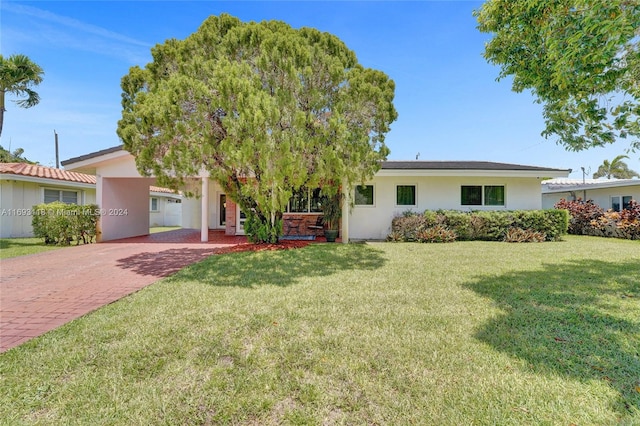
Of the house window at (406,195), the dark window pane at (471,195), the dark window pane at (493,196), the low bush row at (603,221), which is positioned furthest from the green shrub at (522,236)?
the low bush row at (603,221)

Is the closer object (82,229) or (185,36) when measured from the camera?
(185,36)

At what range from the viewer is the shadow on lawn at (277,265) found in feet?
21.9

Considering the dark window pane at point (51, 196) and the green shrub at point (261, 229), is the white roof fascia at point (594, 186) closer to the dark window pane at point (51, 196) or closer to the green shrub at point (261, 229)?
the green shrub at point (261, 229)

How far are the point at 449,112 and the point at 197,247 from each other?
50.4ft

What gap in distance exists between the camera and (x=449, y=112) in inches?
660

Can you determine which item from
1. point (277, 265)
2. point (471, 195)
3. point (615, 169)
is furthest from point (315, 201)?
point (615, 169)

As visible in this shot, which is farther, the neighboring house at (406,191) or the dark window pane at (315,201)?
the dark window pane at (315,201)

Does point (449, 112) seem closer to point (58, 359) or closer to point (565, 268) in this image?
point (565, 268)

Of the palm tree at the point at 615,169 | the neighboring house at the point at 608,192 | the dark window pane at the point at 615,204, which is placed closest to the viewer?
the neighboring house at the point at 608,192

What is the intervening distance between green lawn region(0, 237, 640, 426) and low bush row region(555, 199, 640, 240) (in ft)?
40.4

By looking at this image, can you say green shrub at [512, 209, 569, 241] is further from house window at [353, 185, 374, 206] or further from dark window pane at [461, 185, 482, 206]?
house window at [353, 185, 374, 206]

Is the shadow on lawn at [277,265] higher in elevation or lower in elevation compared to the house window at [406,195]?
lower

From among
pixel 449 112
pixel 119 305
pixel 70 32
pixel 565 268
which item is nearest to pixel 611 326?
pixel 565 268

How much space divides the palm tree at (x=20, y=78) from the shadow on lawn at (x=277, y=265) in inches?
529
